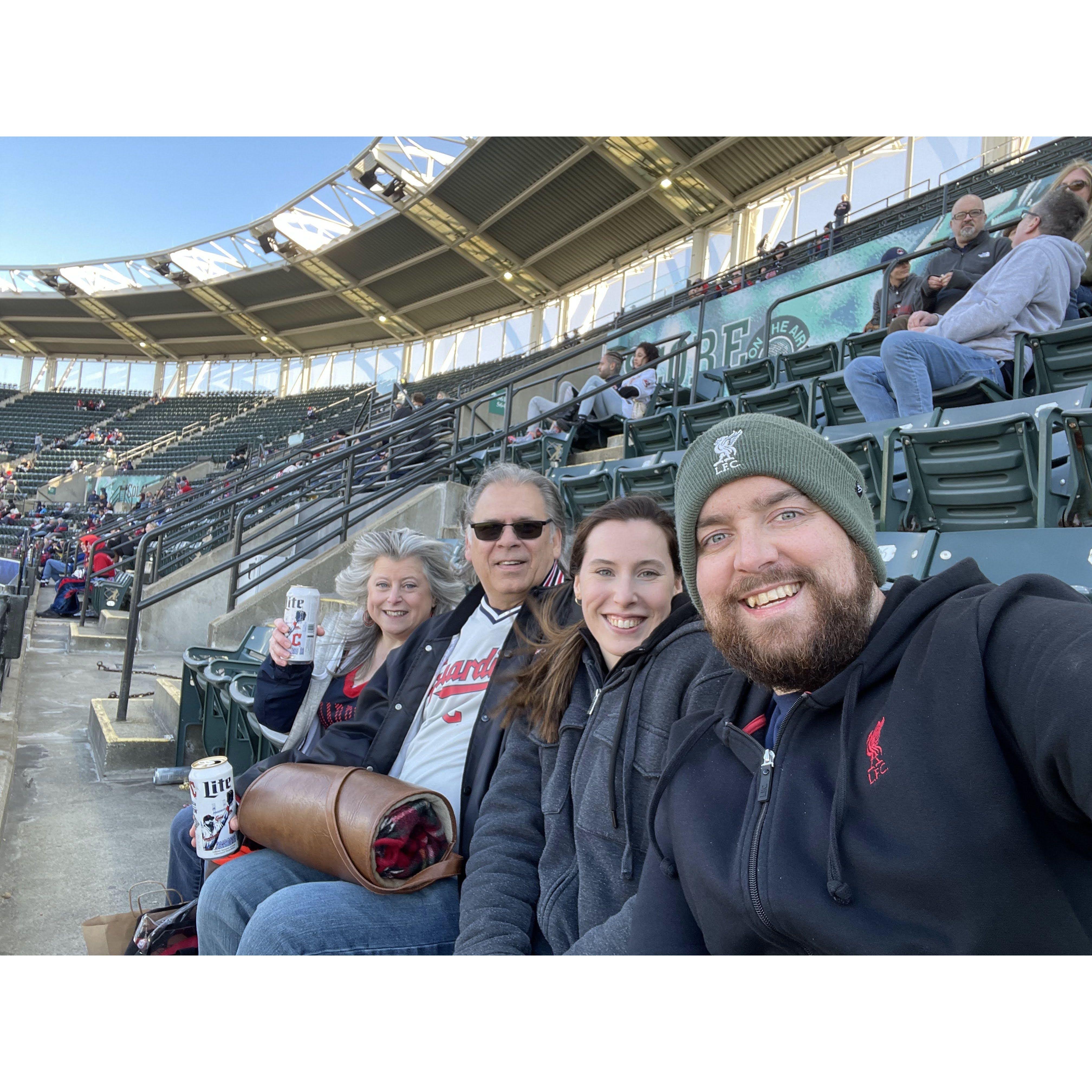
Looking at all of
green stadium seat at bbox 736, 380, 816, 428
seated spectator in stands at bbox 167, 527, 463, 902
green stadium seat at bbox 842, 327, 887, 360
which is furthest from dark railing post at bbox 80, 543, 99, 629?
green stadium seat at bbox 842, 327, 887, 360

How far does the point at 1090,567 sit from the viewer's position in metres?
2.02

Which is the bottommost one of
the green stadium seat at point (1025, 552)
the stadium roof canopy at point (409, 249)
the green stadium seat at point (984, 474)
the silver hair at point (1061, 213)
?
the green stadium seat at point (1025, 552)

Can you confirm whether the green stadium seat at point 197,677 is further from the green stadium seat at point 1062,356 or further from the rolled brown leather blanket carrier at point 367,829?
the green stadium seat at point 1062,356

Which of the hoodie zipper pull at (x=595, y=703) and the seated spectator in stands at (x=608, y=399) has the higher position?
the seated spectator in stands at (x=608, y=399)

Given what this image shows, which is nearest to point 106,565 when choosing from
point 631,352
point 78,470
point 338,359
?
point 631,352

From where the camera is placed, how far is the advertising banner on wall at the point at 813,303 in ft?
22.3

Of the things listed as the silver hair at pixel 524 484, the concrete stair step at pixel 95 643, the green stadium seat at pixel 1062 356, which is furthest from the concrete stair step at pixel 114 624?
the green stadium seat at pixel 1062 356

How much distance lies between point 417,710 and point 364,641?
21.7 inches

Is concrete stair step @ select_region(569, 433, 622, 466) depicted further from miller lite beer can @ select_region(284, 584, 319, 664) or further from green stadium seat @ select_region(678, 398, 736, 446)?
miller lite beer can @ select_region(284, 584, 319, 664)

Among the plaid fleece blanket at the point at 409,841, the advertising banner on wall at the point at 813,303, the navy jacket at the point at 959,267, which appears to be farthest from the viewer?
the advertising banner on wall at the point at 813,303

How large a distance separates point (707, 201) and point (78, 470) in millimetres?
19945

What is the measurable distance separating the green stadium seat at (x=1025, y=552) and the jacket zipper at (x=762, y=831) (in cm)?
120

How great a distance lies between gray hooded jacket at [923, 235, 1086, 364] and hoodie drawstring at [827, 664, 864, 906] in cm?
330
